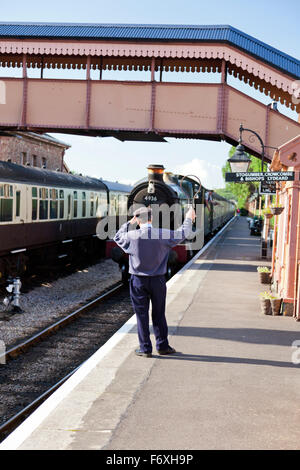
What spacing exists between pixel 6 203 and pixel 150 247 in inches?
360

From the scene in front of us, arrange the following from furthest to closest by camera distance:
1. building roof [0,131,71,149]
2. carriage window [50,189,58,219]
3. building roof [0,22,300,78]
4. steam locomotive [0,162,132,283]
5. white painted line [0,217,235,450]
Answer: building roof [0,131,71,149] → carriage window [50,189,58,219] → building roof [0,22,300,78] → steam locomotive [0,162,132,283] → white painted line [0,217,235,450]

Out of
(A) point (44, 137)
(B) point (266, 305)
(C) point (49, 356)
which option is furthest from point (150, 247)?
(A) point (44, 137)

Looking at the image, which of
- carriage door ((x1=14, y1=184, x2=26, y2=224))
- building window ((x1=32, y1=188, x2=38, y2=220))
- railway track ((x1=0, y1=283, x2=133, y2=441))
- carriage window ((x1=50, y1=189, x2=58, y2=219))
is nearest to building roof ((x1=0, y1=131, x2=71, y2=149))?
carriage window ((x1=50, y1=189, x2=58, y2=219))

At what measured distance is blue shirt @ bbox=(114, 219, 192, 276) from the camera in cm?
736

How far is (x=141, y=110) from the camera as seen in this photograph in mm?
18359

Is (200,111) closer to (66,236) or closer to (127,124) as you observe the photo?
(127,124)

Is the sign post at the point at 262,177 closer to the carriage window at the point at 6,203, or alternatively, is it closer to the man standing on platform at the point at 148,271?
the man standing on platform at the point at 148,271

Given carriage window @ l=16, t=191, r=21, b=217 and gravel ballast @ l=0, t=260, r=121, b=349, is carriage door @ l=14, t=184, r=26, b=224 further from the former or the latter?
gravel ballast @ l=0, t=260, r=121, b=349

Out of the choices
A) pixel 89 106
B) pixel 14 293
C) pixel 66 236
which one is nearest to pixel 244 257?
pixel 66 236

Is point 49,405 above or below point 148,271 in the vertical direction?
below

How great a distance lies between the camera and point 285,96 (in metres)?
18.4

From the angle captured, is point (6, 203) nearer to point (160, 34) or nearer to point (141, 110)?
point (141, 110)

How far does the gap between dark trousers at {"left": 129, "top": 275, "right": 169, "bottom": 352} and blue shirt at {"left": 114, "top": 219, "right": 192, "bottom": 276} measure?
106 mm
